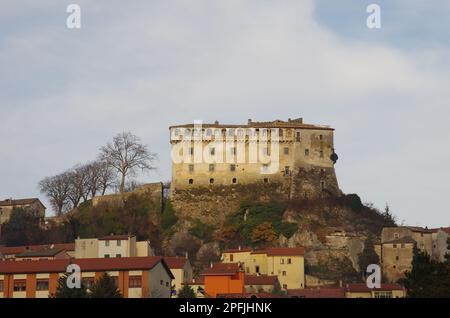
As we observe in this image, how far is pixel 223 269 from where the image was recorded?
72.4 metres

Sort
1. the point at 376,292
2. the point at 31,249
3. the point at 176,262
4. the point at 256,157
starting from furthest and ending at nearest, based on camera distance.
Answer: the point at 256,157
the point at 31,249
the point at 176,262
the point at 376,292

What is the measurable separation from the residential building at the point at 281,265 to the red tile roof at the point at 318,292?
3.90 meters

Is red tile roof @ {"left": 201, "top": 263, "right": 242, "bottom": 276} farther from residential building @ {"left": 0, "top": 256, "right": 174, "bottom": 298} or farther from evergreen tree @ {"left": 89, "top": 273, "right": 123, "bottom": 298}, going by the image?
evergreen tree @ {"left": 89, "top": 273, "right": 123, "bottom": 298}

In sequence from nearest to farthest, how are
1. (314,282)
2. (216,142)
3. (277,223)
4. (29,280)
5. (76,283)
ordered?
1. (76,283)
2. (29,280)
3. (314,282)
4. (277,223)
5. (216,142)

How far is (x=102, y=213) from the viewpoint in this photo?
87.8 metres

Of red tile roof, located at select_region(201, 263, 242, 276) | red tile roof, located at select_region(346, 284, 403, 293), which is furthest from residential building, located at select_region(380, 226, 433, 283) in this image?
red tile roof, located at select_region(201, 263, 242, 276)

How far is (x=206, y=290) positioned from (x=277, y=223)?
17793 mm

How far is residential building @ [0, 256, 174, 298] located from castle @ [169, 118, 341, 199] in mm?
22009

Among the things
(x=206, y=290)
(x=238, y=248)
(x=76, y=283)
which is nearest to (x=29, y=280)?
(x=76, y=283)

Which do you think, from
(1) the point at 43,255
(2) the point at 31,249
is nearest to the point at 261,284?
(1) the point at 43,255

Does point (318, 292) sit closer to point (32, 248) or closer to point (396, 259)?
point (396, 259)

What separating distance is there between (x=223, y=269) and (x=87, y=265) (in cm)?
1020
